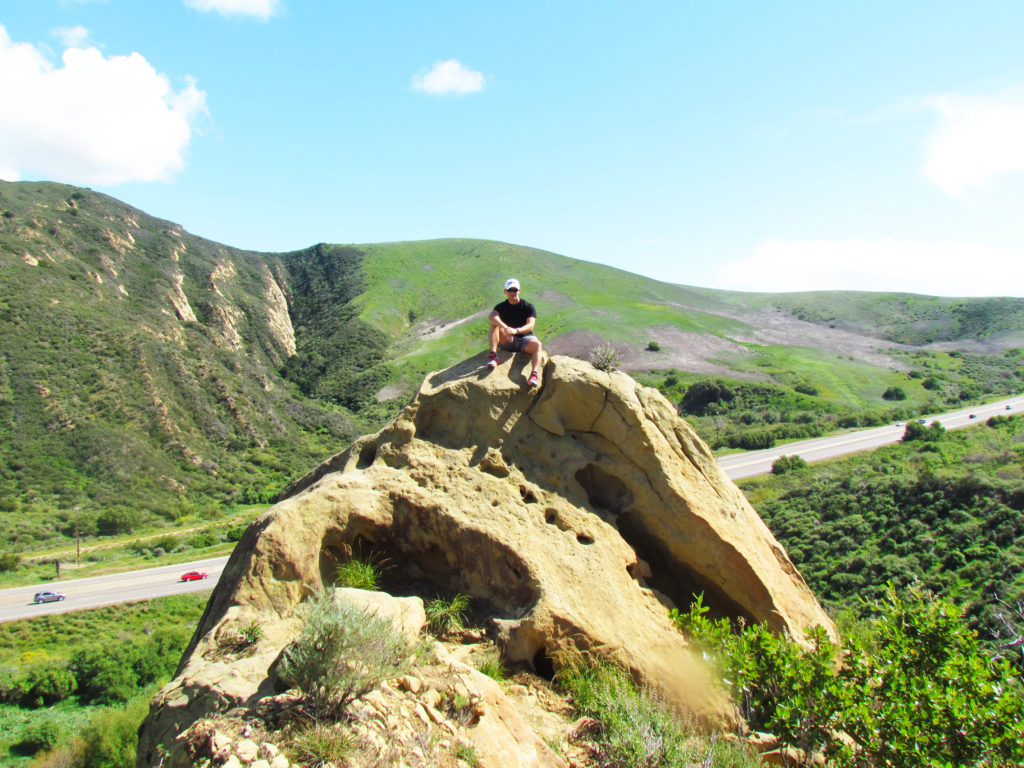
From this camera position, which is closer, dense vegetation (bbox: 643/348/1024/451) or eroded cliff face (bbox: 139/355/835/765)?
eroded cliff face (bbox: 139/355/835/765)

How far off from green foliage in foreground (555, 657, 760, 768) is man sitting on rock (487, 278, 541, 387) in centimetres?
410

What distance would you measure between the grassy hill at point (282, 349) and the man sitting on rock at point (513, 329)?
44.3 m

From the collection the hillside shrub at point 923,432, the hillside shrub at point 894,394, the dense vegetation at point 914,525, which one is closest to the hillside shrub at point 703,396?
the hillside shrub at point 894,394

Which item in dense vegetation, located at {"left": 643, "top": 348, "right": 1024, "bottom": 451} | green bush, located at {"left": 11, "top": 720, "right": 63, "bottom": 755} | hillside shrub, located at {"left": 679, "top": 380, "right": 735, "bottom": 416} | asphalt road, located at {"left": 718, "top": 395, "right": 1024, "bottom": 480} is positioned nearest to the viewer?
green bush, located at {"left": 11, "top": 720, "right": 63, "bottom": 755}

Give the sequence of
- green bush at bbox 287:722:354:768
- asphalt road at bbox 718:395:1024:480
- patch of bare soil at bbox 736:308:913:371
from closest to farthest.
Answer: green bush at bbox 287:722:354:768 < asphalt road at bbox 718:395:1024:480 < patch of bare soil at bbox 736:308:913:371

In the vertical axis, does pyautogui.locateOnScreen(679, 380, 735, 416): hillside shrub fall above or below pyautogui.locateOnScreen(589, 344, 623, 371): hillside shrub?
below

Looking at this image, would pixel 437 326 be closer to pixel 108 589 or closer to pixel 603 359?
pixel 108 589

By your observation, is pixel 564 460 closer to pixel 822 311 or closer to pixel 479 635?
pixel 479 635

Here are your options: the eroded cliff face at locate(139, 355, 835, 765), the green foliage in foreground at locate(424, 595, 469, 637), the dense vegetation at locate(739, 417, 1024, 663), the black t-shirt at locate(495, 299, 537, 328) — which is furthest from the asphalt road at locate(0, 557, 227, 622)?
the green foliage in foreground at locate(424, 595, 469, 637)

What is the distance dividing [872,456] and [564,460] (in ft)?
139

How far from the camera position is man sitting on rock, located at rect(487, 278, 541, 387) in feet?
30.3

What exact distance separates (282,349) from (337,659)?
97.9 m

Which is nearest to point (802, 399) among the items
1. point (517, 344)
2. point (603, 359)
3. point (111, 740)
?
point (111, 740)

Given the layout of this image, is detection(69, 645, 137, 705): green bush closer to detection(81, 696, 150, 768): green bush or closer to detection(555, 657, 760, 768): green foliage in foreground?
detection(81, 696, 150, 768): green bush
